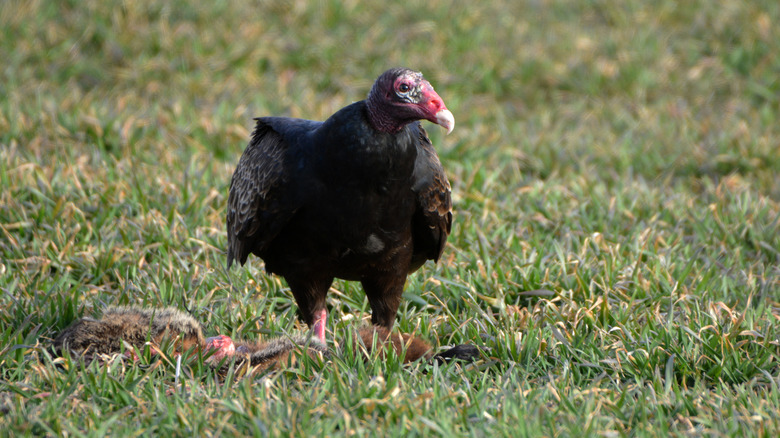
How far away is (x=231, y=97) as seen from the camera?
781 centimetres

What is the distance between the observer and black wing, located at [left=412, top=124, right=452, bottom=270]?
3711 millimetres

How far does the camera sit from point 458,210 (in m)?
5.53

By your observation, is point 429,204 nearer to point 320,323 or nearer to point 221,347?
point 320,323

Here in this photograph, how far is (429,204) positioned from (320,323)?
2.44 ft

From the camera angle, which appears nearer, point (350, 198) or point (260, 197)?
point (350, 198)

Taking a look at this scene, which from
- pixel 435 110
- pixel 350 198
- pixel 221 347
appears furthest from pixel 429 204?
pixel 221 347

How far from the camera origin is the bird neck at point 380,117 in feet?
11.2

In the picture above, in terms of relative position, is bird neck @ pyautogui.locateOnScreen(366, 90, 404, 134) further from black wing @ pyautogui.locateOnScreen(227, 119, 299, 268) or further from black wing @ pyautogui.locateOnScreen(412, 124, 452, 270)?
black wing @ pyautogui.locateOnScreen(227, 119, 299, 268)

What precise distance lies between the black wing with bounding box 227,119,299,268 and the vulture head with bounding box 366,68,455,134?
506mm

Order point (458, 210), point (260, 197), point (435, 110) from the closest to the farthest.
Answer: point (435, 110), point (260, 197), point (458, 210)

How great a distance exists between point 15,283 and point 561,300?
265cm

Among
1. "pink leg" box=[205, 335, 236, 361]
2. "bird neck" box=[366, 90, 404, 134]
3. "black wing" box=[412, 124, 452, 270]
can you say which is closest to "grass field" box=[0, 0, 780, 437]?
"pink leg" box=[205, 335, 236, 361]

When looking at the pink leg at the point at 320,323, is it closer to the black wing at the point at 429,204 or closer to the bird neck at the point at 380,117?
the black wing at the point at 429,204

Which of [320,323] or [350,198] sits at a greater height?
[350,198]
